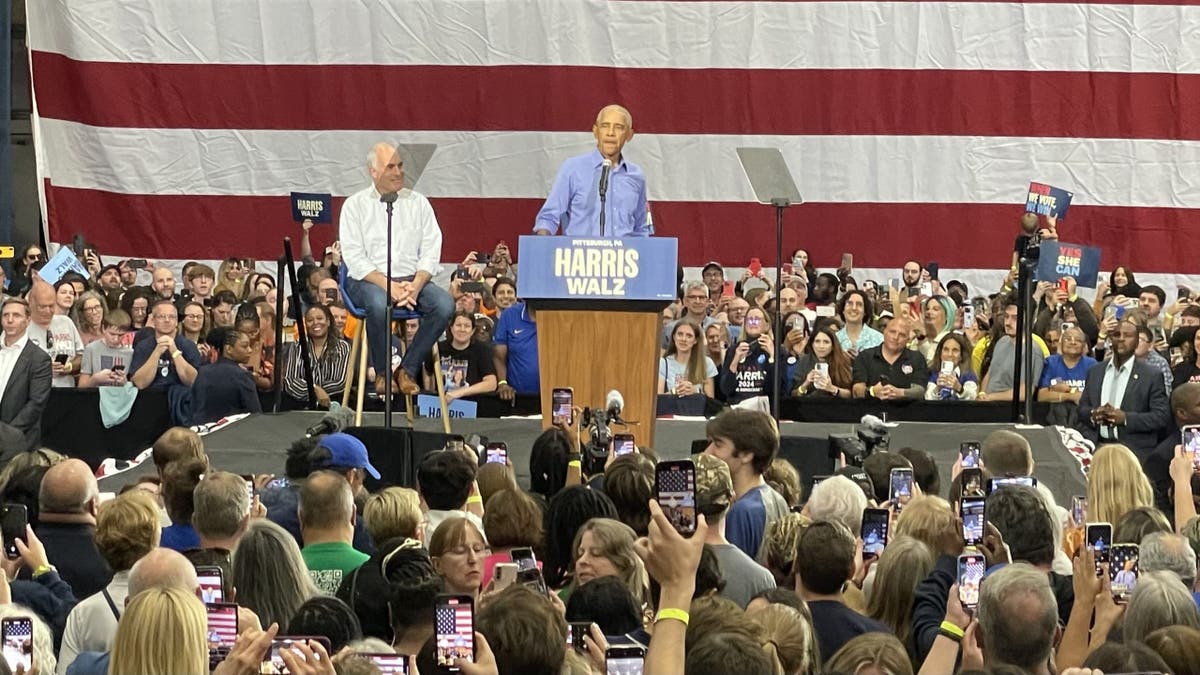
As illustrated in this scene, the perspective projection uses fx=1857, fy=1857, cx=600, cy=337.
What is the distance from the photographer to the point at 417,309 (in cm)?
838

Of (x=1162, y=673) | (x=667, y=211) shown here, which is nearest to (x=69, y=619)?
(x=1162, y=673)

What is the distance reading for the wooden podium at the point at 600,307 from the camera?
743 centimetres

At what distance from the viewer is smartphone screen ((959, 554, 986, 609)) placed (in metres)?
3.52

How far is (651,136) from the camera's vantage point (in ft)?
46.6

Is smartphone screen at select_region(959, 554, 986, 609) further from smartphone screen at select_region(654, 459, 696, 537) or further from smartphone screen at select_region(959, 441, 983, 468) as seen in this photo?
smartphone screen at select_region(959, 441, 983, 468)

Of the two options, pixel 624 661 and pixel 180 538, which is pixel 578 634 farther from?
pixel 180 538

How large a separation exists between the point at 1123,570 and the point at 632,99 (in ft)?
35.1

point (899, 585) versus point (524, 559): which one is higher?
point (524, 559)

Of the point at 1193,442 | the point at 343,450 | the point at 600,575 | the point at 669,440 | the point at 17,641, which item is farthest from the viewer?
the point at 669,440

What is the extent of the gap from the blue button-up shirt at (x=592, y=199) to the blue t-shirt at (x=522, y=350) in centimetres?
154

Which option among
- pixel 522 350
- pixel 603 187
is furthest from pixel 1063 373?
pixel 603 187

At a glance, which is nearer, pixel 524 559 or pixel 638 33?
pixel 524 559

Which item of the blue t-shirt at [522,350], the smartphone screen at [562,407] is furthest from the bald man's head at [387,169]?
the blue t-shirt at [522,350]

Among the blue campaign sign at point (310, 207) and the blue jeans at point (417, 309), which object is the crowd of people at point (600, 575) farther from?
the blue campaign sign at point (310, 207)
